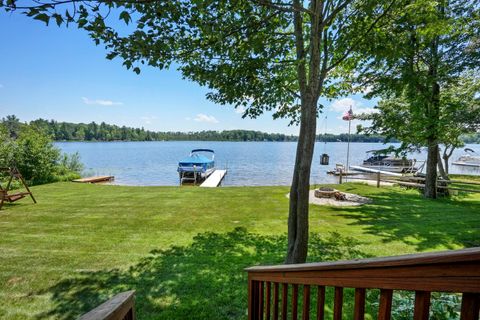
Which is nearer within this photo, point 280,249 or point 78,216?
point 280,249

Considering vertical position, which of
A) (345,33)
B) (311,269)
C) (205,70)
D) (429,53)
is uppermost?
(429,53)

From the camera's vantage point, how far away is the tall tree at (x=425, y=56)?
157 inches

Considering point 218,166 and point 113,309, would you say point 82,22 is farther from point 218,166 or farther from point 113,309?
point 218,166

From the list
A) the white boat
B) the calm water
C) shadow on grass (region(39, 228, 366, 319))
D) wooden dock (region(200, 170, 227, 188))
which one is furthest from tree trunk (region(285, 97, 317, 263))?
the white boat

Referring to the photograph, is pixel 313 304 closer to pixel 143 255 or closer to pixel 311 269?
pixel 311 269

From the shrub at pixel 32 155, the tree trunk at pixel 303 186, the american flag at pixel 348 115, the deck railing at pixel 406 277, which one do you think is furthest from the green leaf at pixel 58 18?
the shrub at pixel 32 155

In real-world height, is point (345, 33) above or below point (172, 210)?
above

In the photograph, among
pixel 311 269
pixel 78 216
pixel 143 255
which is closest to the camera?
pixel 311 269

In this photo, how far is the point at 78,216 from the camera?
300 inches

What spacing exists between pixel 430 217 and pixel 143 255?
8013 millimetres

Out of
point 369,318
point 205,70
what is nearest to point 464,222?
point 369,318

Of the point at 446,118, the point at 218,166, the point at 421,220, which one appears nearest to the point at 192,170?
the point at 218,166

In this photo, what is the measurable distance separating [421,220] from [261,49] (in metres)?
7.01

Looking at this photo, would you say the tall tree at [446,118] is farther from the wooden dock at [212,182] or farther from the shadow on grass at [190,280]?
the wooden dock at [212,182]
